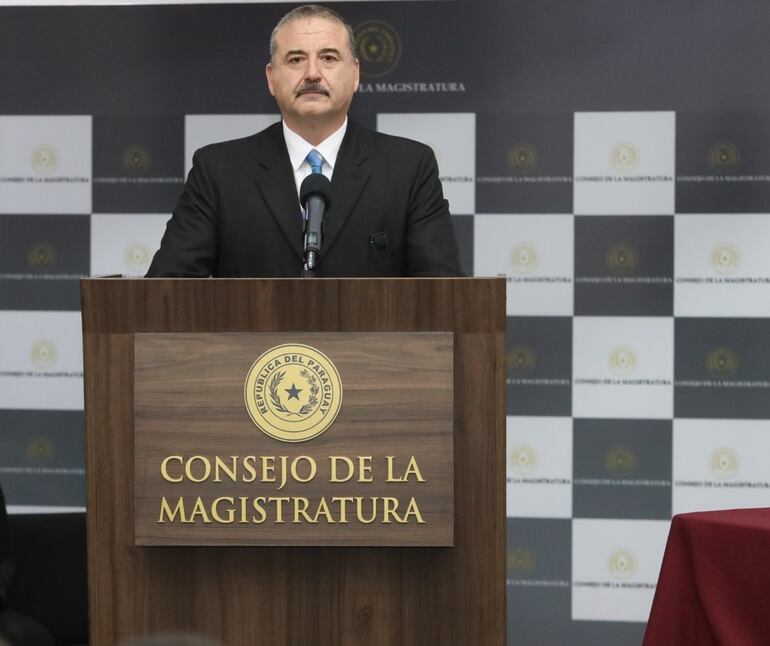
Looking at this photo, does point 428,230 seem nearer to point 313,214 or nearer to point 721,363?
point 313,214

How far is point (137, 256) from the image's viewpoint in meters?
3.47

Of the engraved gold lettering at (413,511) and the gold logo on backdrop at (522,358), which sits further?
the gold logo on backdrop at (522,358)

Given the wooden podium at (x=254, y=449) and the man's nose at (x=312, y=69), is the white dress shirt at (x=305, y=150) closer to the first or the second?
the man's nose at (x=312, y=69)

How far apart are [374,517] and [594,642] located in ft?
6.67

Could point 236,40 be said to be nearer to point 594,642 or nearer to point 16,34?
point 16,34

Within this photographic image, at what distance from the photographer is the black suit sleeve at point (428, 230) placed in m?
2.03

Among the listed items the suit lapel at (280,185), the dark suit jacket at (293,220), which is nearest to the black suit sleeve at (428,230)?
the dark suit jacket at (293,220)

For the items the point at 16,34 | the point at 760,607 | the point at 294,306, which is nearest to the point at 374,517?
the point at 294,306

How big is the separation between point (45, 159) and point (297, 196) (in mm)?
1681

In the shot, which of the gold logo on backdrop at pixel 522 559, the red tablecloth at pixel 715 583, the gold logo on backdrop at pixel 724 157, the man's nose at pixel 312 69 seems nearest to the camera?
the red tablecloth at pixel 715 583

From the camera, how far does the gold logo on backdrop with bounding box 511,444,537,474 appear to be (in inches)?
133

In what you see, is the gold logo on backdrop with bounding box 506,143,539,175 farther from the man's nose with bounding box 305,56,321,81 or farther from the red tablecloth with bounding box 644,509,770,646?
the red tablecloth with bounding box 644,509,770,646

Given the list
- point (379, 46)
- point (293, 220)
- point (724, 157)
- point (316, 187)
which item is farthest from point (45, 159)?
point (724, 157)

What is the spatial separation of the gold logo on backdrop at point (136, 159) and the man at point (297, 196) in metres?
1.36
